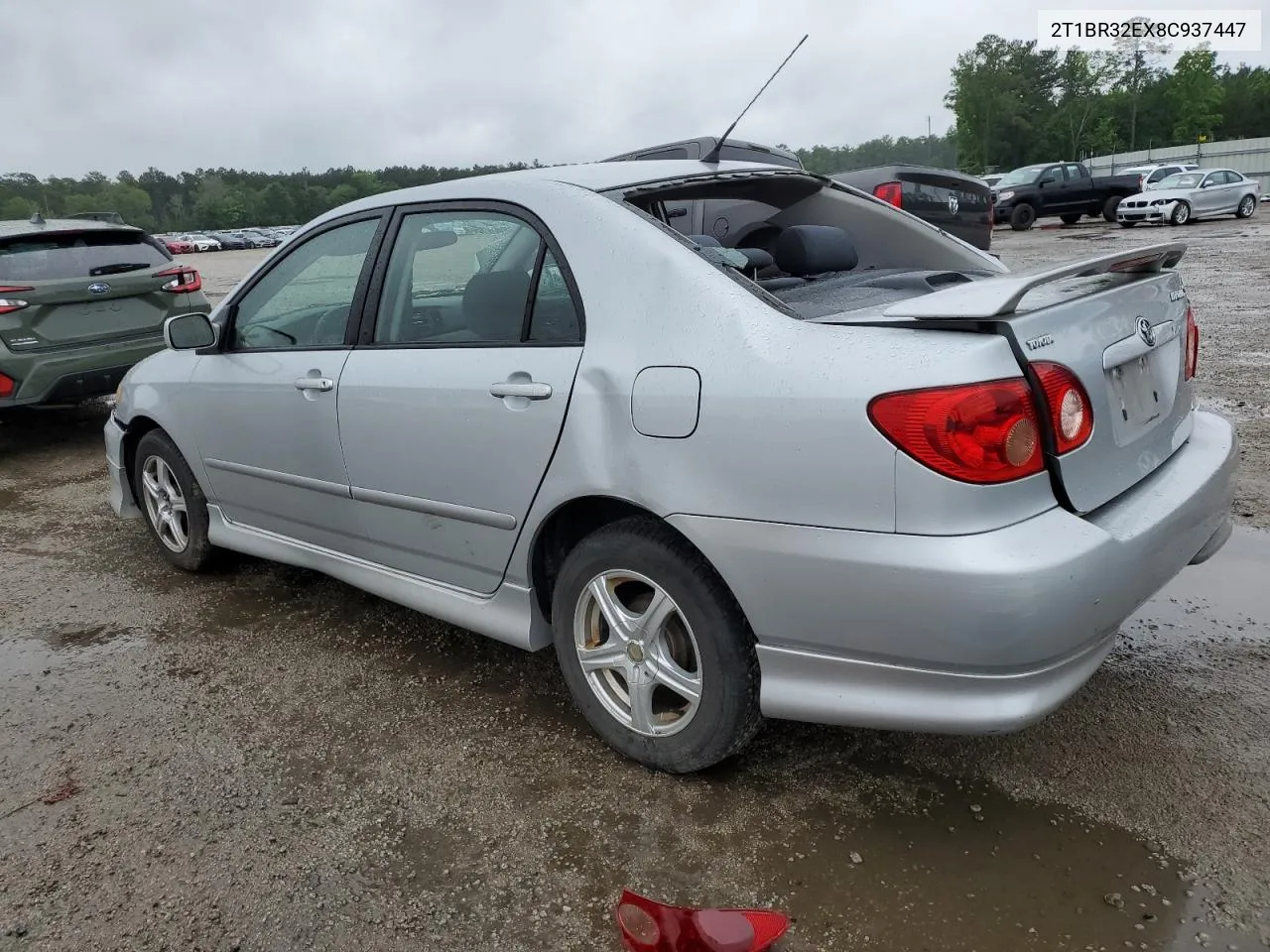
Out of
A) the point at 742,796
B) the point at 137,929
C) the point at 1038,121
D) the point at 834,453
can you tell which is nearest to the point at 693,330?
the point at 834,453

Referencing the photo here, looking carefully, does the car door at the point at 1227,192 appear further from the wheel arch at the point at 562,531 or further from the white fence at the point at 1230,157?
the wheel arch at the point at 562,531

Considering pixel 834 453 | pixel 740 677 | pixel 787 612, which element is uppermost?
pixel 834 453

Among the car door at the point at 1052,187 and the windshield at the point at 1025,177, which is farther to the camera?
the windshield at the point at 1025,177

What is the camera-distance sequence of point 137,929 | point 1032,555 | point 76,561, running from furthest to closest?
point 76,561 → point 137,929 → point 1032,555

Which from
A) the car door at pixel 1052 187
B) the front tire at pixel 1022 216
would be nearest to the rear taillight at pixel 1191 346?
the front tire at pixel 1022 216

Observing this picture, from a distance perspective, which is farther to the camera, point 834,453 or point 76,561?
point 76,561

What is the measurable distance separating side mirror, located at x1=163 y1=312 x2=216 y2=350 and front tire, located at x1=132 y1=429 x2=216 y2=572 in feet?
2.06

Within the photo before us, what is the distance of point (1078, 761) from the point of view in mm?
2506

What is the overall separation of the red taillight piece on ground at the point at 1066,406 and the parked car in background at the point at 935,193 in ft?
21.5

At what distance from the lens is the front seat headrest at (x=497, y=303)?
269 cm

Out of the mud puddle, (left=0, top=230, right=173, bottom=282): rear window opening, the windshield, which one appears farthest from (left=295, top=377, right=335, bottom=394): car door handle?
the windshield

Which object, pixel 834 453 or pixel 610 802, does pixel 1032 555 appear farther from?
pixel 610 802

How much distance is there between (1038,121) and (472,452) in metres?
81.0

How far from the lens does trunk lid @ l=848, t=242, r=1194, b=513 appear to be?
201cm
